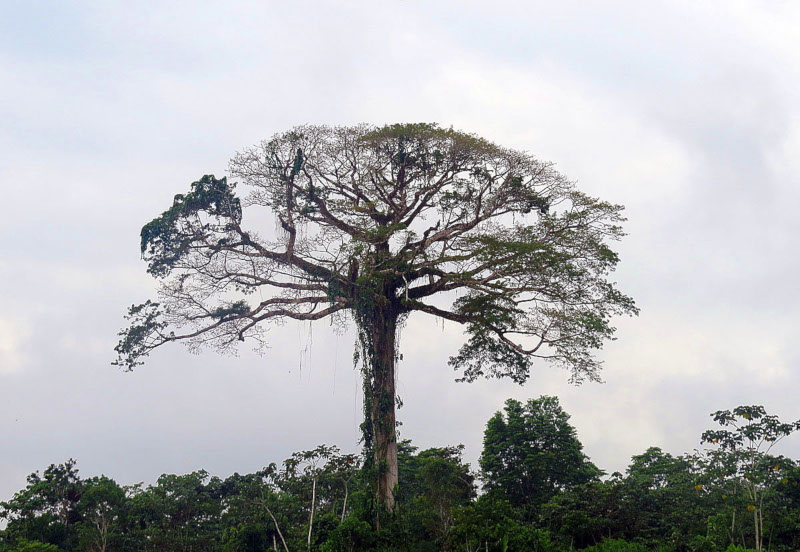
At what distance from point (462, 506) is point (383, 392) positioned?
12.1 ft

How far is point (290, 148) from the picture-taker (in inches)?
776

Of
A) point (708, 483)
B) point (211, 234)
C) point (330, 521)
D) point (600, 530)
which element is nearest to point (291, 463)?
point (330, 521)

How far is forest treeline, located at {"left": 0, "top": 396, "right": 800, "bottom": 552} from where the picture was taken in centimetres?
1694

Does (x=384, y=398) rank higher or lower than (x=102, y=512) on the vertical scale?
higher

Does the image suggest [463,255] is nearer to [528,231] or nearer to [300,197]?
[528,231]

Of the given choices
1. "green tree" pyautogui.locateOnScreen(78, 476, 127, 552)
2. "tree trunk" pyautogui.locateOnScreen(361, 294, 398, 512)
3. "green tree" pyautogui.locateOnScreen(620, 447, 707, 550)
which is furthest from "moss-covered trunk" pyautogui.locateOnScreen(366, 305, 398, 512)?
"green tree" pyautogui.locateOnScreen(78, 476, 127, 552)

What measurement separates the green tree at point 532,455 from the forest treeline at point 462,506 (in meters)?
0.05

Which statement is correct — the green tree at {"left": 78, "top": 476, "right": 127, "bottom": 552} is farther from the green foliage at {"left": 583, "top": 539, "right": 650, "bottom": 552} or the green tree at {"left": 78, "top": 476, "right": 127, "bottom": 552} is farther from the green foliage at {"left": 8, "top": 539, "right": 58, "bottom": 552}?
the green foliage at {"left": 583, "top": 539, "right": 650, "bottom": 552}

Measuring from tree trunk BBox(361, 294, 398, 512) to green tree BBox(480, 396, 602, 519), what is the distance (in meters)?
6.72

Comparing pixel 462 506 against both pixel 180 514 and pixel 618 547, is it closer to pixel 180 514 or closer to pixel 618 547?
pixel 618 547

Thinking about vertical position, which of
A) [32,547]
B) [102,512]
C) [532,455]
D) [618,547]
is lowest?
[32,547]

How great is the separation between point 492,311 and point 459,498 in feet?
21.5

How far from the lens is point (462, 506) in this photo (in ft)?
63.3

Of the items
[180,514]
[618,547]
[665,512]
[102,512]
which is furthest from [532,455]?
[102,512]
